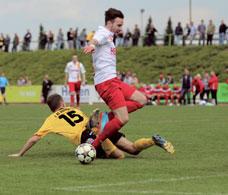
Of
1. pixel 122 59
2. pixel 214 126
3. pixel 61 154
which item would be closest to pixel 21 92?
pixel 122 59

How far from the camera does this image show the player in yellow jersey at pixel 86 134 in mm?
12797

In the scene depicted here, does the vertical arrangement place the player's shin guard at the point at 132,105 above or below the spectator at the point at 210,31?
above

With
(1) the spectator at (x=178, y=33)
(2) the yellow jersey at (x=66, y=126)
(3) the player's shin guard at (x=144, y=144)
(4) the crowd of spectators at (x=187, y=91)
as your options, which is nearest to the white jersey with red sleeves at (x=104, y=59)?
(2) the yellow jersey at (x=66, y=126)

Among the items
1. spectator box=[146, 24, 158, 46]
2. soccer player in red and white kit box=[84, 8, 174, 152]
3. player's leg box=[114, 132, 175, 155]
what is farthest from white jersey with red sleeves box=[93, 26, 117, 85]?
spectator box=[146, 24, 158, 46]

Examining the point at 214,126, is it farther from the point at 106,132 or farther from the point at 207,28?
the point at 207,28

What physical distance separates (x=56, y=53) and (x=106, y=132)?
6074 centimetres

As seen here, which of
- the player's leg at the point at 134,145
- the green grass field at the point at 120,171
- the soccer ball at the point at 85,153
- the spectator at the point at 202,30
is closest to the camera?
the green grass field at the point at 120,171

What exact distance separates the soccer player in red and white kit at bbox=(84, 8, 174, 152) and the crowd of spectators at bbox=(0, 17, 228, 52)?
4637 cm

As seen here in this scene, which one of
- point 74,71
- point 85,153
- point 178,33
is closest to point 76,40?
point 178,33

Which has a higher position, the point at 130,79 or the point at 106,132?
the point at 106,132

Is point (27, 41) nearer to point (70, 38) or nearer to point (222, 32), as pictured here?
point (70, 38)

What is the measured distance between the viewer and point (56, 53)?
2869 inches

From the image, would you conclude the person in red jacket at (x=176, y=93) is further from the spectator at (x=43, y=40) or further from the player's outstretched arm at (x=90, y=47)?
the player's outstretched arm at (x=90, y=47)

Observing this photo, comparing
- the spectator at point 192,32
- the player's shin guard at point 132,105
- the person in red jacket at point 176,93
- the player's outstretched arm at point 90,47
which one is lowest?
the person in red jacket at point 176,93
